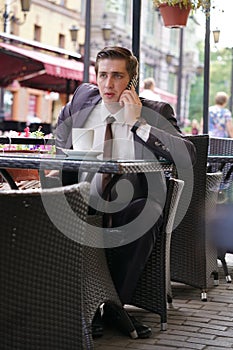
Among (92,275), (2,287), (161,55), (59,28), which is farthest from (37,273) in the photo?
(161,55)

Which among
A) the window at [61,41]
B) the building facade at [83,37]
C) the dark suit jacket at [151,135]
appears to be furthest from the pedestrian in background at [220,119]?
the window at [61,41]

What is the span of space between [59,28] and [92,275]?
29.2 m

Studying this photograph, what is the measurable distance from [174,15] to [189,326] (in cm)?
351

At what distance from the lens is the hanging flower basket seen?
258 inches

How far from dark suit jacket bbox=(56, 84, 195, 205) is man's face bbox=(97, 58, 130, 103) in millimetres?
112

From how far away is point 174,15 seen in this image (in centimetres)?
670

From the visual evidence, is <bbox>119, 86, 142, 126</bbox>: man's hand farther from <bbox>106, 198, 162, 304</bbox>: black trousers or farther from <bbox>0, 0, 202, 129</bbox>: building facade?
<bbox>0, 0, 202, 129</bbox>: building facade

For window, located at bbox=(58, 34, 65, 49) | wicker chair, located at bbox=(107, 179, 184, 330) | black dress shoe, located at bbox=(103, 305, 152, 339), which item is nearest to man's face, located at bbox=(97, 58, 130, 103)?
wicker chair, located at bbox=(107, 179, 184, 330)

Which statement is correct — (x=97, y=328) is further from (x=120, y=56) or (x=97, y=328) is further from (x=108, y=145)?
(x=120, y=56)

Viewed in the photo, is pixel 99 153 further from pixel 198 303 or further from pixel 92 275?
pixel 198 303

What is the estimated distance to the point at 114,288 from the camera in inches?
133

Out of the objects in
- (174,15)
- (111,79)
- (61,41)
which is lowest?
(111,79)

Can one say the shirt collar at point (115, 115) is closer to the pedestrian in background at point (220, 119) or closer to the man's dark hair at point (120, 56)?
the man's dark hair at point (120, 56)

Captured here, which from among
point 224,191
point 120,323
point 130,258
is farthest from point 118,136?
point 224,191
